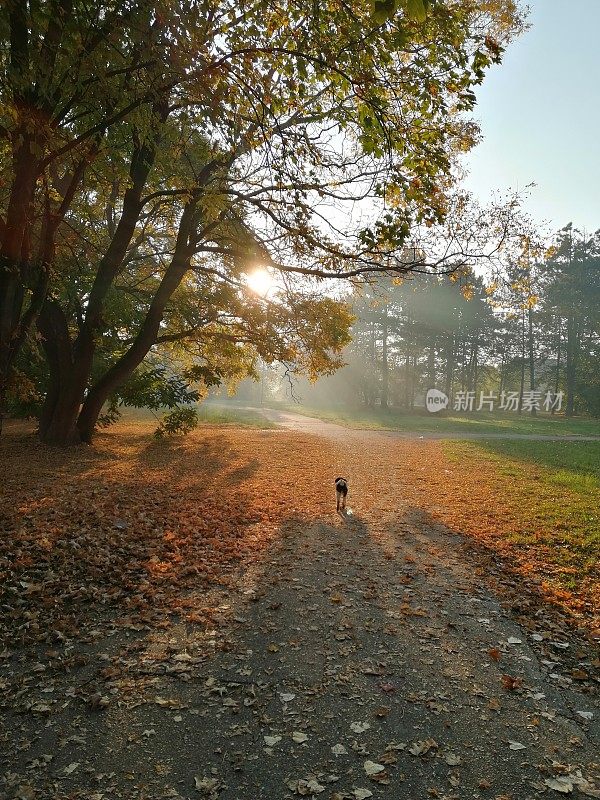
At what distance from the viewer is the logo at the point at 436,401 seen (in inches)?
1898

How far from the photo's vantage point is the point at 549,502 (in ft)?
32.0

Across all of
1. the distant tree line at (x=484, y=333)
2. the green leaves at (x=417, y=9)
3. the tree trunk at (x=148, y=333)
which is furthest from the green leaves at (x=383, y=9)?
the distant tree line at (x=484, y=333)

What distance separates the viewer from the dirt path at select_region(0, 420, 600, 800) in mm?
2980

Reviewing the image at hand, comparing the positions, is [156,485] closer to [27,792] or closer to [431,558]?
[431,558]

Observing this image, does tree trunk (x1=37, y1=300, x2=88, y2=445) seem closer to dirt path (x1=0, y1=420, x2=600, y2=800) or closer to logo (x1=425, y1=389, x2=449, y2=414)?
dirt path (x1=0, y1=420, x2=600, y2=800)

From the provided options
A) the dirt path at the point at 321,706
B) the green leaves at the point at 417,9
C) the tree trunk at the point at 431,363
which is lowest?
the dirt path at the point at 321,706

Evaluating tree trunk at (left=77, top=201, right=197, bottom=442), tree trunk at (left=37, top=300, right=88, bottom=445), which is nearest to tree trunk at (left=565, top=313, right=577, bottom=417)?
tree trunk at (left=77, top=201, right=197, bottom=442)

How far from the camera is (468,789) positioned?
2.94 m

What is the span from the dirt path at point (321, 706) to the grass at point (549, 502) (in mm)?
1605

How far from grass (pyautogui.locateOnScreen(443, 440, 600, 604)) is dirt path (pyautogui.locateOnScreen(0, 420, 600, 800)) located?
1.60 m

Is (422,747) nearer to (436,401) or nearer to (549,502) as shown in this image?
(549,502)

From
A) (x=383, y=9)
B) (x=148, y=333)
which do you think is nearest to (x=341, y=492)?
(x=383, y=9)

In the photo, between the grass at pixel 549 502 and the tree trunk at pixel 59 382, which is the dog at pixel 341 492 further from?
the tree trunk at pixel 59 382

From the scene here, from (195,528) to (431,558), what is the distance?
3.60m
